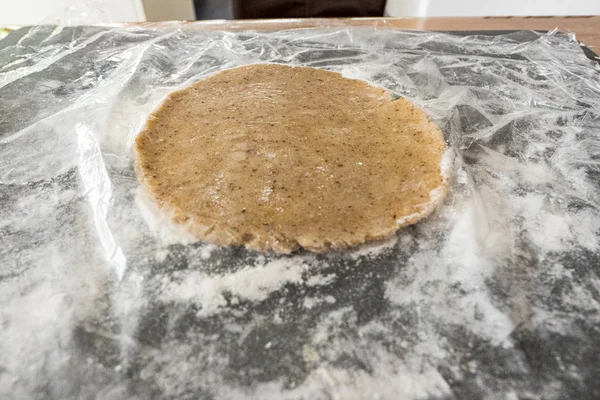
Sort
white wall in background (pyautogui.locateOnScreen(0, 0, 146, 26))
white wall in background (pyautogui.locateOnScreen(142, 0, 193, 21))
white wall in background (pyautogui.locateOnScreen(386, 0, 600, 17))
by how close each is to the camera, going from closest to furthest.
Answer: white wall in background (pyautogui.locateOnScreen(0, 0, 146, 26)), white wall in background (pyautogui.locateOnScreen(386, 0, 600, 17)), white wall in background (pyautogui.locateOnScreen(142, 0, 193, 21))

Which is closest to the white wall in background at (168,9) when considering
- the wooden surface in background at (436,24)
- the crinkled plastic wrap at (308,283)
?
the wooden surface in background at (436,24)

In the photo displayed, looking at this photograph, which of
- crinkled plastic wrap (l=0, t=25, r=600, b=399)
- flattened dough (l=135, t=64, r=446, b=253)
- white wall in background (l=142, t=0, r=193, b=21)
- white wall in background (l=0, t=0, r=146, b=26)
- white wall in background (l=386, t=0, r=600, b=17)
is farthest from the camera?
white wall in background (l=142, t=0, r=193, b=21)

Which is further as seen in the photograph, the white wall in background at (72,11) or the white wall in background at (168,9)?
the white wall in background at (168,9)

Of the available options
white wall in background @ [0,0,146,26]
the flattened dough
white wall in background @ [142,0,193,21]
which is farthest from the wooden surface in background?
white wall in background @ [142,0,193,21]

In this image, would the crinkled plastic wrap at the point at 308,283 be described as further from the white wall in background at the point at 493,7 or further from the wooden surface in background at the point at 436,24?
the white wall in background at the point at 493,7

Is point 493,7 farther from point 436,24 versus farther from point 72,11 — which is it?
point 72,11

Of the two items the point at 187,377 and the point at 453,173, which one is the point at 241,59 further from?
the point at 187,377

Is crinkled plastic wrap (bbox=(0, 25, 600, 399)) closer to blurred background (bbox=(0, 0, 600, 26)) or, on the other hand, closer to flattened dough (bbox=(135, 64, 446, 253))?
flattened dough (bbox=(135, 64, 446, 253))
